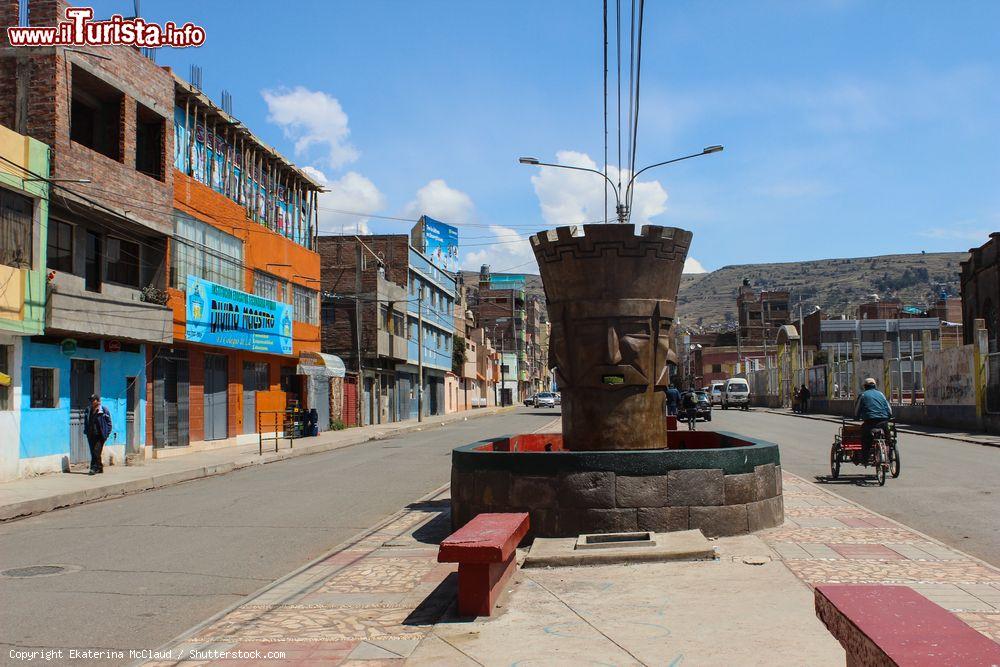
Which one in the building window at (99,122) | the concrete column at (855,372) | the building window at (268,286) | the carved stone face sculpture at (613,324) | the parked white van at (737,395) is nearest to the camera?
the carved stone face sculpture at (613,324)

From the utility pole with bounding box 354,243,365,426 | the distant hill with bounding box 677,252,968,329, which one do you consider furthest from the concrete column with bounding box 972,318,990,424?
the distant hill with bounding box 677,252,968,329

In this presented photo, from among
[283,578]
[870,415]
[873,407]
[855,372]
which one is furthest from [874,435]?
[855,372]

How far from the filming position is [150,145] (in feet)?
79.6

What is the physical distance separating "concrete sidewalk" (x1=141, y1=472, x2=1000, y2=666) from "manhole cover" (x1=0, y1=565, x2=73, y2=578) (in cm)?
250

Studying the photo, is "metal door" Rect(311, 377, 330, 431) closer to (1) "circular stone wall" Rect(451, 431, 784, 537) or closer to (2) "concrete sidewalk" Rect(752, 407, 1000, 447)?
(2) "concrete sidewalk" Rect(752, 407, 1000, 447)

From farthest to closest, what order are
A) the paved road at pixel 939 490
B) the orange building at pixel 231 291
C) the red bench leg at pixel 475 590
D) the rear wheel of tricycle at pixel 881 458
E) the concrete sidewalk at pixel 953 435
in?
the orange building at pixel 231 291, the concrete sidewalk at pixel 953 435, the rear wheel of tricycle at pixel 881 458, the paved road at pixel 939 490, the red bench leg at pixel 475 590

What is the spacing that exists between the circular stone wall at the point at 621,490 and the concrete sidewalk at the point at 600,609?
0.41m

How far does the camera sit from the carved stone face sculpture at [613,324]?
9.69 m

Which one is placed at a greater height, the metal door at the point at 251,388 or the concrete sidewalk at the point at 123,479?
the metal door at the point at 251,388

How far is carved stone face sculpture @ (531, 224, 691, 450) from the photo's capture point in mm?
9688

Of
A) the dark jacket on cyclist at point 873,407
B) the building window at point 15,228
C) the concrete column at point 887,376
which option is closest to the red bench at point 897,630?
the dark jacket on cyclist at point 873,407

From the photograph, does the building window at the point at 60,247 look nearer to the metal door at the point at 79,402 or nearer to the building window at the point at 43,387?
the metal door at the point at 79,402

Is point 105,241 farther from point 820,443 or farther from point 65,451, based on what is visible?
point 820,443

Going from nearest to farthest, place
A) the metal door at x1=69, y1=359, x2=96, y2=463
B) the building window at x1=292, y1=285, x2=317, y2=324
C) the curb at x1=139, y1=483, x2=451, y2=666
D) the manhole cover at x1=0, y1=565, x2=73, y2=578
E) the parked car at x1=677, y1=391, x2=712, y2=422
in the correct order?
the curb at x1=139, y1=483, x2=451, y2=666
the manhole cover at x1=0, y1=565, x2=73, y2=578
the metal door at x1=69, y1=359, x2=96, y2=463
the parked car at x1=677, y1=391, x2=712, y2=422
the building window at x1=292, y1=285, x2=317, y2=324
